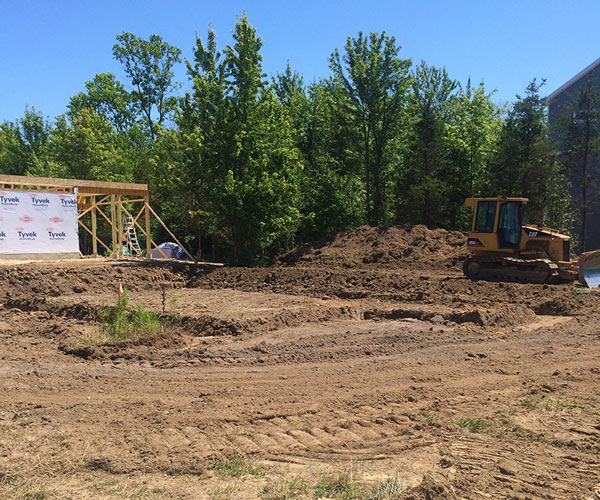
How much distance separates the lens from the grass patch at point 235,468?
4.77 metres

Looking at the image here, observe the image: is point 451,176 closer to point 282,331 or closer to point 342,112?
point 342,112

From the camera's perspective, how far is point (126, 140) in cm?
4531

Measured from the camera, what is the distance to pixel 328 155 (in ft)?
108

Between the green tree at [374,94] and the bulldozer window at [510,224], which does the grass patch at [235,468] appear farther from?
the green tree at [374,94]

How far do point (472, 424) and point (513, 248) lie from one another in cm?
1357

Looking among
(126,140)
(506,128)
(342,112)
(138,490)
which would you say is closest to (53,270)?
(138,490)

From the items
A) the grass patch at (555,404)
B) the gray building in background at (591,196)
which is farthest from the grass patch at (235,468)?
the gray building in background at (591,196)

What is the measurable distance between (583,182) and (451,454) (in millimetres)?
24152

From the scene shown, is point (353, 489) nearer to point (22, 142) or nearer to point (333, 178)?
point (333, 178)

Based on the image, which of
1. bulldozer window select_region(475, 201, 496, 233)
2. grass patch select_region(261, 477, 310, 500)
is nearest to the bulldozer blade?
bulldozer window select_region(475, 201, 496, 233)

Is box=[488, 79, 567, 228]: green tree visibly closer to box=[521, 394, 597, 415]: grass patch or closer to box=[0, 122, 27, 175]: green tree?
box=[521, 394, 597, 415]: grass patch

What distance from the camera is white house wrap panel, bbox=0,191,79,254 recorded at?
1977 centimetres

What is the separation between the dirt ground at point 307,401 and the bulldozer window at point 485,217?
→ 447cm

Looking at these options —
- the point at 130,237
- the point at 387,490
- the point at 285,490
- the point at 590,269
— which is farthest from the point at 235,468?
the point at 130,237
